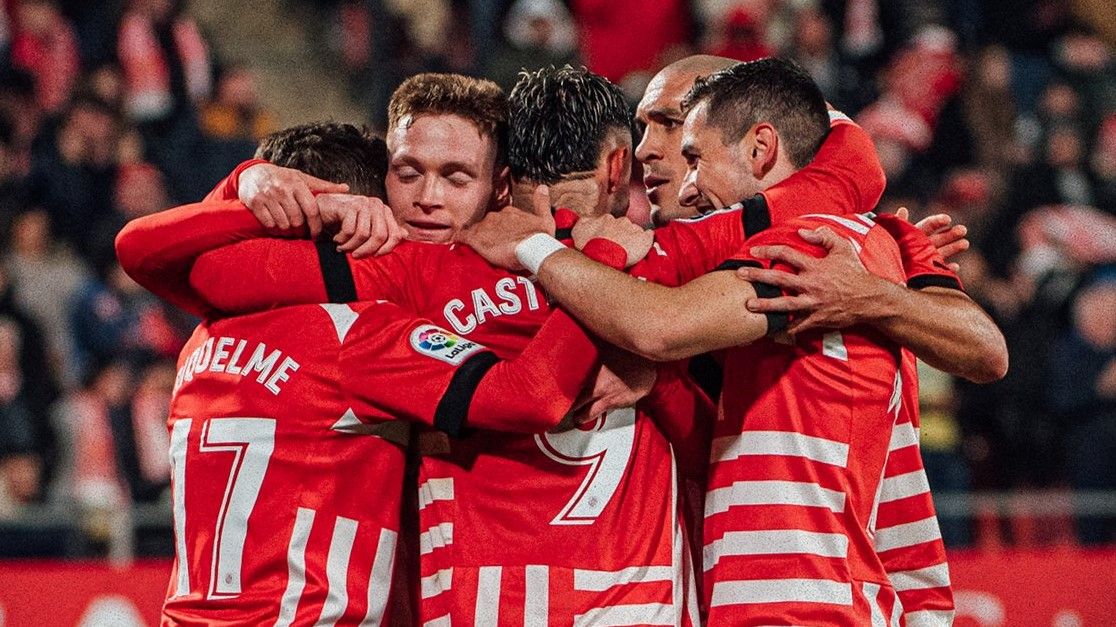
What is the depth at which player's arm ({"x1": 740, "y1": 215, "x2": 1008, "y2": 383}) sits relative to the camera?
112 inches

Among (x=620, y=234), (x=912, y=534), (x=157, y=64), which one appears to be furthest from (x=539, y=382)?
(x=157, y=64)

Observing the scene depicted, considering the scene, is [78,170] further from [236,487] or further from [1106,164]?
[1106,164]

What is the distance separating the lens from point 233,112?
30.1ft

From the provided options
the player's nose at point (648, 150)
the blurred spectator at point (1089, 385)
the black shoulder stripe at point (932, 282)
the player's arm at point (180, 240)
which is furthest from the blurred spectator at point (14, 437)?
the blurred spectator at point (1089, 385)

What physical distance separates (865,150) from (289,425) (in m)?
1.50

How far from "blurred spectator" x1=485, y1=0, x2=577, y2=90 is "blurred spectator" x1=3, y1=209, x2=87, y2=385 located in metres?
3.00

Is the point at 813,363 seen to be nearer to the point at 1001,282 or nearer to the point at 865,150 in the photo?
the point at 865,150

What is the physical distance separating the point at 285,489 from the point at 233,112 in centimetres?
663

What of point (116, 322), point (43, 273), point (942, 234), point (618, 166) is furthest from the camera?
point (43, 273)

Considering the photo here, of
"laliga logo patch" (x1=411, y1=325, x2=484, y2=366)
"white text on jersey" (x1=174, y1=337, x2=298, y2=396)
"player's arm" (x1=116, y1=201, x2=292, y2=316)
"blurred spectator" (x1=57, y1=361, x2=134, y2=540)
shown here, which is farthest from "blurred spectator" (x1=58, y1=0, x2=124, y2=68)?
"laliga logo patch" (x1=411, y1=325, x2=484, y2=366)

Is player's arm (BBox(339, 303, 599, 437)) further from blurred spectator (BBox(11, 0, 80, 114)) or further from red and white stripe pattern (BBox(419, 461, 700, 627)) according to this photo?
blurred spectator (BBox(11, 0, 80, 114))

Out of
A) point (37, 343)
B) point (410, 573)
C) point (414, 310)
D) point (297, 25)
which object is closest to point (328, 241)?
point (414, 310)

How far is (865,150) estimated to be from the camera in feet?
10.8

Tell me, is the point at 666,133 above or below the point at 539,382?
above
